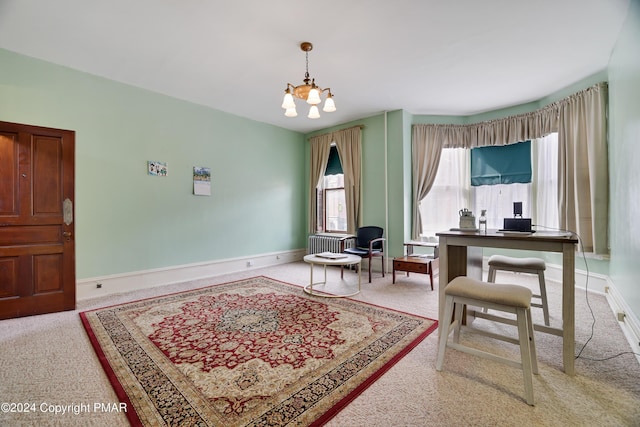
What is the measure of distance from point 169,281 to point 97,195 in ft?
5.10

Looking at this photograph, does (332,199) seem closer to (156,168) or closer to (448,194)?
(448,194)

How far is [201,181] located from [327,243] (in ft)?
8.49

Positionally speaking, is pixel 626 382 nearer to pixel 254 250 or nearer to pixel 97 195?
pixel 254 250

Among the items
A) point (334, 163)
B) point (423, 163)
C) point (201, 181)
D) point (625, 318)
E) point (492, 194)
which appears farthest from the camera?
point (334, 163)

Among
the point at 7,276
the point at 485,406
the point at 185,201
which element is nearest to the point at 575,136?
the point at 485,406

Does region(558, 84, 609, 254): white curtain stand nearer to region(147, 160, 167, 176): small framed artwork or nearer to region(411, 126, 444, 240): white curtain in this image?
region(411, 126, 444, 240): white curtain

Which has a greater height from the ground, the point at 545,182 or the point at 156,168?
the point at 156,168

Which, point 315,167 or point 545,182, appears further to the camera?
point 315,167

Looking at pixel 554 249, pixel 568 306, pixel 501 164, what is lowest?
pixel 568 306

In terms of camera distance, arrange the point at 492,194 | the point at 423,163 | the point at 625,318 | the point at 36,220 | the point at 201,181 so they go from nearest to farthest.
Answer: the point at 625,318, the point at 36,220, the point at 201,181, the point at 492,194, the point at 423,163

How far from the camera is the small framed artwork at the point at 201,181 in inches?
183

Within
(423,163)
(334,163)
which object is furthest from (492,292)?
(334,163)

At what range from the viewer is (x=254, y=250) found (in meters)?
5.49

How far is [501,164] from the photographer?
4832mm
